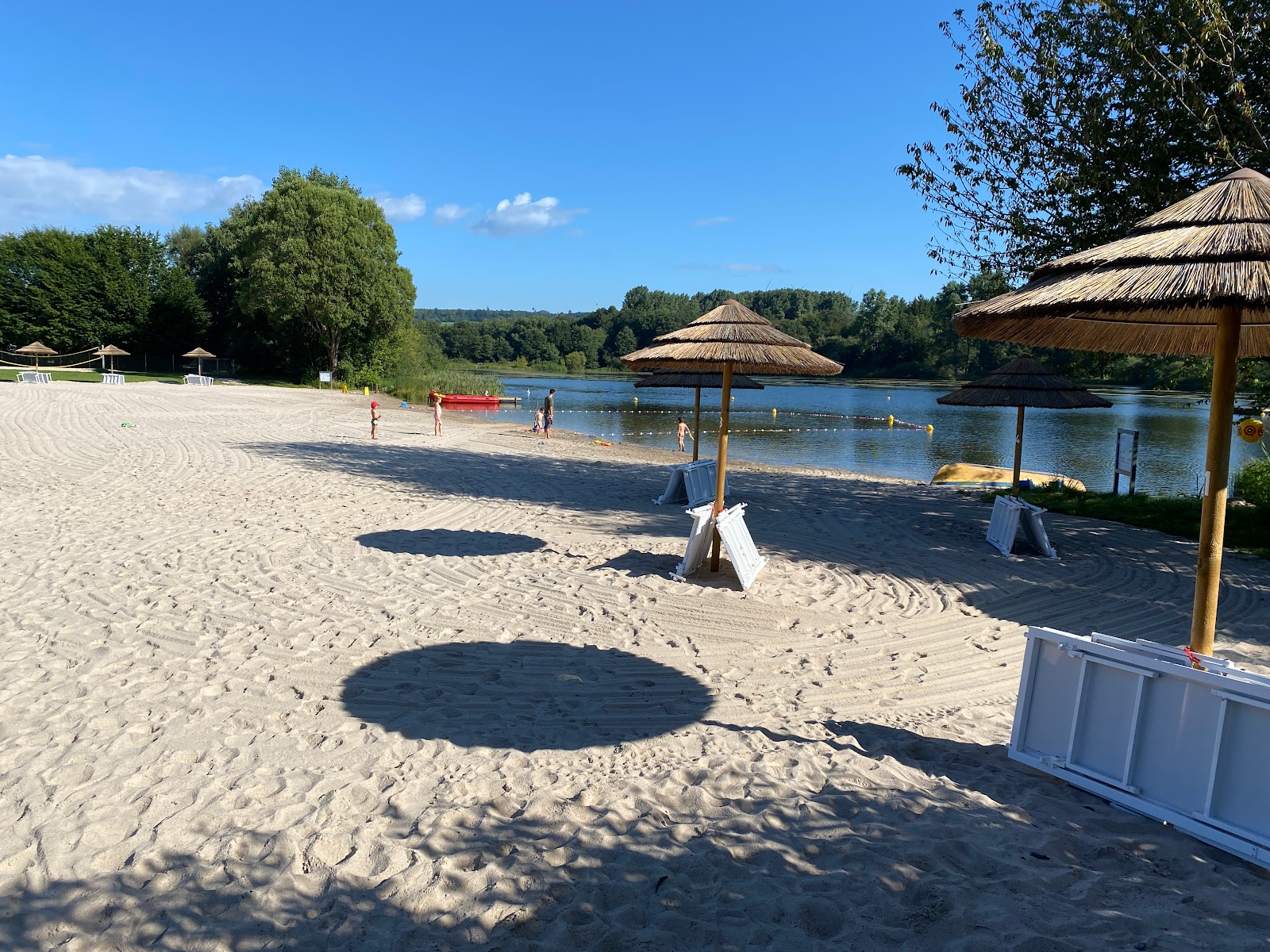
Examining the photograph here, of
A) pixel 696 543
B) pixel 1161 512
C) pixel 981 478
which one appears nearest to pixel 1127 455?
pixel 1161 512

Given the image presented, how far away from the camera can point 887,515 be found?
11023mm

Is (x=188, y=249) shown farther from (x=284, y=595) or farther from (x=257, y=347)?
(x=284, y=595)

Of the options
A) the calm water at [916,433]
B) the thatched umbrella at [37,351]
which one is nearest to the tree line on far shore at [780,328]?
the calm water at [916,433]

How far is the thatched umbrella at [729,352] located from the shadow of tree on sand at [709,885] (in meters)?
4.08

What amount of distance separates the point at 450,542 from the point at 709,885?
19.9 ft

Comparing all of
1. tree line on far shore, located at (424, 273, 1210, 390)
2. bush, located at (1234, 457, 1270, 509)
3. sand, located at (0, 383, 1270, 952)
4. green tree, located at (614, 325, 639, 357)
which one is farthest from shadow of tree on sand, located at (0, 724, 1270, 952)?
green tree, located at (614, 325, 639, 357)

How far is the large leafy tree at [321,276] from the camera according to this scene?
4362cm

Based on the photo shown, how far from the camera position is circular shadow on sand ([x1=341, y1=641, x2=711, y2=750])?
4312 millimetres

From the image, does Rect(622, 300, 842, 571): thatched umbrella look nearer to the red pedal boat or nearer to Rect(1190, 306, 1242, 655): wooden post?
Rect(1190, 306, 1242, 655): wooden post

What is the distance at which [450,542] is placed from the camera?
8.57m

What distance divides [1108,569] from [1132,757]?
5379 mm

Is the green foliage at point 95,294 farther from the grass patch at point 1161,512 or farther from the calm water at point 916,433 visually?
the grass patch at point 1161,512

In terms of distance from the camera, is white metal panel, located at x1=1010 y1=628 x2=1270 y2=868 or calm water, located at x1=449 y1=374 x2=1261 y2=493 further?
calm water, located at x1=449 y1=374 x2=1261 y2=493

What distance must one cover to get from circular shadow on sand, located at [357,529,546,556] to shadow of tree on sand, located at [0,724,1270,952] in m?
4.85
